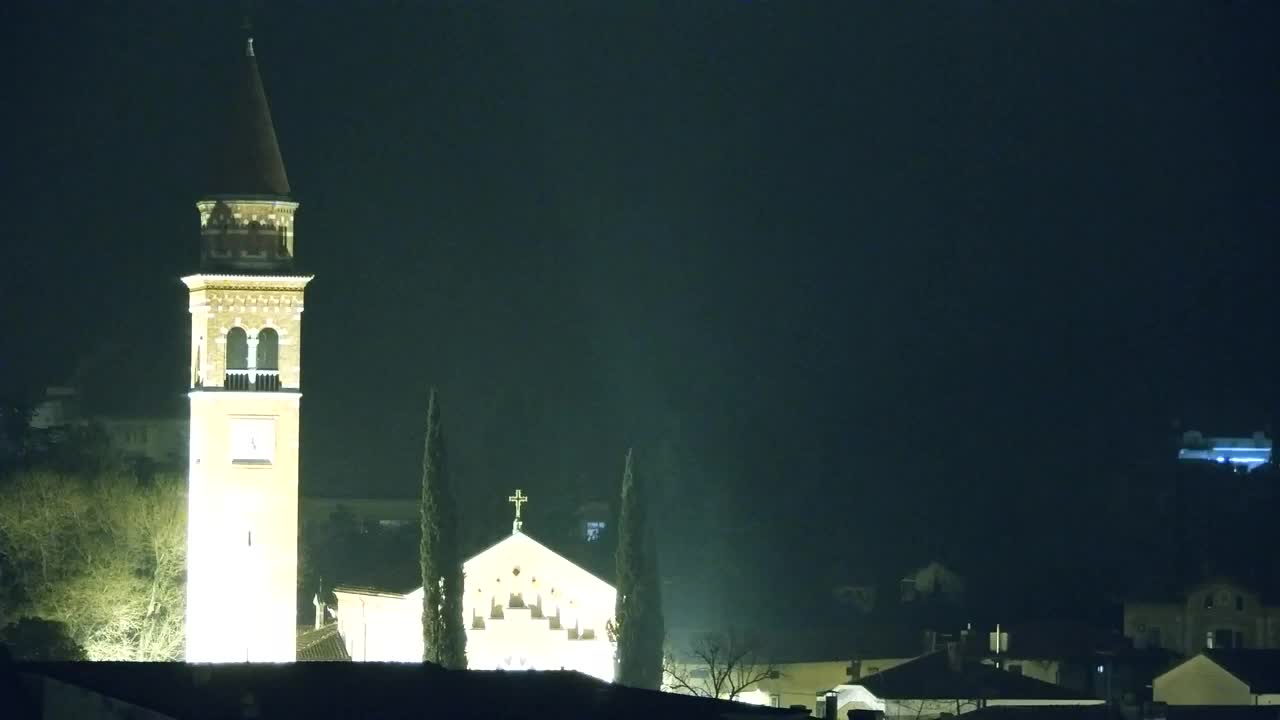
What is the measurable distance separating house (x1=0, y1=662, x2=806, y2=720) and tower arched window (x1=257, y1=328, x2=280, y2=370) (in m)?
29.7

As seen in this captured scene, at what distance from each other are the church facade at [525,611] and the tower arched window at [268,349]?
7.61m

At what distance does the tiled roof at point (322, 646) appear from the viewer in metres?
74.0

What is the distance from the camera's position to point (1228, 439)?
144 metres

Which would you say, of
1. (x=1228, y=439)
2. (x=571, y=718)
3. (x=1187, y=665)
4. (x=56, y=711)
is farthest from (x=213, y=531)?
(x=1228, y=439)

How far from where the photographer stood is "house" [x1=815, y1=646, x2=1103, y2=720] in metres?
67.6

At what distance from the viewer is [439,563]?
7225cm

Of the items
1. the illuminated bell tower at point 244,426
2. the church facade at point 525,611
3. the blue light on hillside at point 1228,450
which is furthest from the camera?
the blue light on hillside at point 1228,450

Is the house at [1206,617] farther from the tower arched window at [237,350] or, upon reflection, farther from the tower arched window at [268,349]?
the tower arched window at [237,350]

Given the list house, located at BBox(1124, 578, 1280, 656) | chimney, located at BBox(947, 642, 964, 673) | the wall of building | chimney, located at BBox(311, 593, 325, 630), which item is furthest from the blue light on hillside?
the wall of building

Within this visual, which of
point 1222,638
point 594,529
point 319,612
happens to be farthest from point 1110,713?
point 594,529

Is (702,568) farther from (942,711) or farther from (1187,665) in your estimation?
(942,711)

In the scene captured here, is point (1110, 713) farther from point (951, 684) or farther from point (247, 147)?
point (247, 147)

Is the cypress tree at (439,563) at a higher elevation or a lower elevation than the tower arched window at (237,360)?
lower

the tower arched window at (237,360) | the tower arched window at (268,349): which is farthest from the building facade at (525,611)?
the tower arched window at (237,360)
